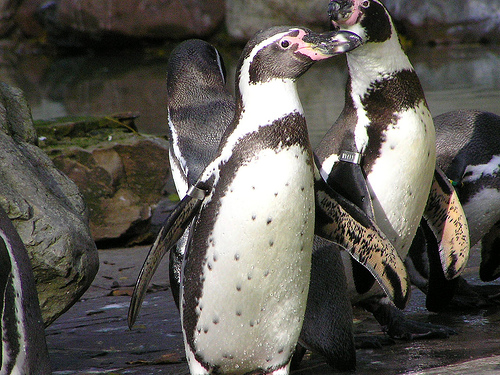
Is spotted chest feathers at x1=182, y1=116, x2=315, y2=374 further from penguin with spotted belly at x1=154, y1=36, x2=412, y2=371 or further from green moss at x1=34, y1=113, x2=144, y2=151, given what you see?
green moss at x1=34, y1=113, x2=144, y2=151

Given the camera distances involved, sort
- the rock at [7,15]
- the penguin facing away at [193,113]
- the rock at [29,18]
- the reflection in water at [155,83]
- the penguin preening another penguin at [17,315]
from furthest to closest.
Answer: the rock at [7,15], the rock at [29,18], the reflection in water at [155,83], the penguin facing away at [193,113], the penguin preening another penguin at [17,315]

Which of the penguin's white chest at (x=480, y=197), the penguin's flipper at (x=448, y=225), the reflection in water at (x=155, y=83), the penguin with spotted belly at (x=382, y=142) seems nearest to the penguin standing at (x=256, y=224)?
the penguin with spotted belly at (x=382, y=142)

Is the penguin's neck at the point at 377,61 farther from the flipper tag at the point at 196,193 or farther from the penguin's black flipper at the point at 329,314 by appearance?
the flipper tag at the point at 196,193

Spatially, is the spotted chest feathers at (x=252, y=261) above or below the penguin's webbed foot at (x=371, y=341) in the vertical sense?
above

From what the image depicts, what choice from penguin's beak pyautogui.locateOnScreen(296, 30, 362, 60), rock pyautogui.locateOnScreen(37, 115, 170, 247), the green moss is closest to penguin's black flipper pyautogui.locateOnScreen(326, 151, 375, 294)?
penguin's beak pyautogui.locateOnScreen(296, 30, 362, 60)

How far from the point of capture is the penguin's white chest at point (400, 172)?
129 inches

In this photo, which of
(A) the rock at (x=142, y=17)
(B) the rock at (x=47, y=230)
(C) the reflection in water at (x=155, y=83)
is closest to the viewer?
(B) the rock at (x=47, y=230)

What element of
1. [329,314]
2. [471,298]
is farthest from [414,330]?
[471,298]

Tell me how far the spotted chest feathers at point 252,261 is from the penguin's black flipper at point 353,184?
0.52 metres

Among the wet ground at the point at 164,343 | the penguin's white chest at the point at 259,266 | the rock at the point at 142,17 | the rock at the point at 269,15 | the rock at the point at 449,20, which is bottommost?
the rock at the point at 142,17

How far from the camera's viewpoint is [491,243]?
401cm

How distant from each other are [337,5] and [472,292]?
1.61 meters

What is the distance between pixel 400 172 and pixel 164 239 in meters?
1.12

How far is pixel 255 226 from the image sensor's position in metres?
2.64
